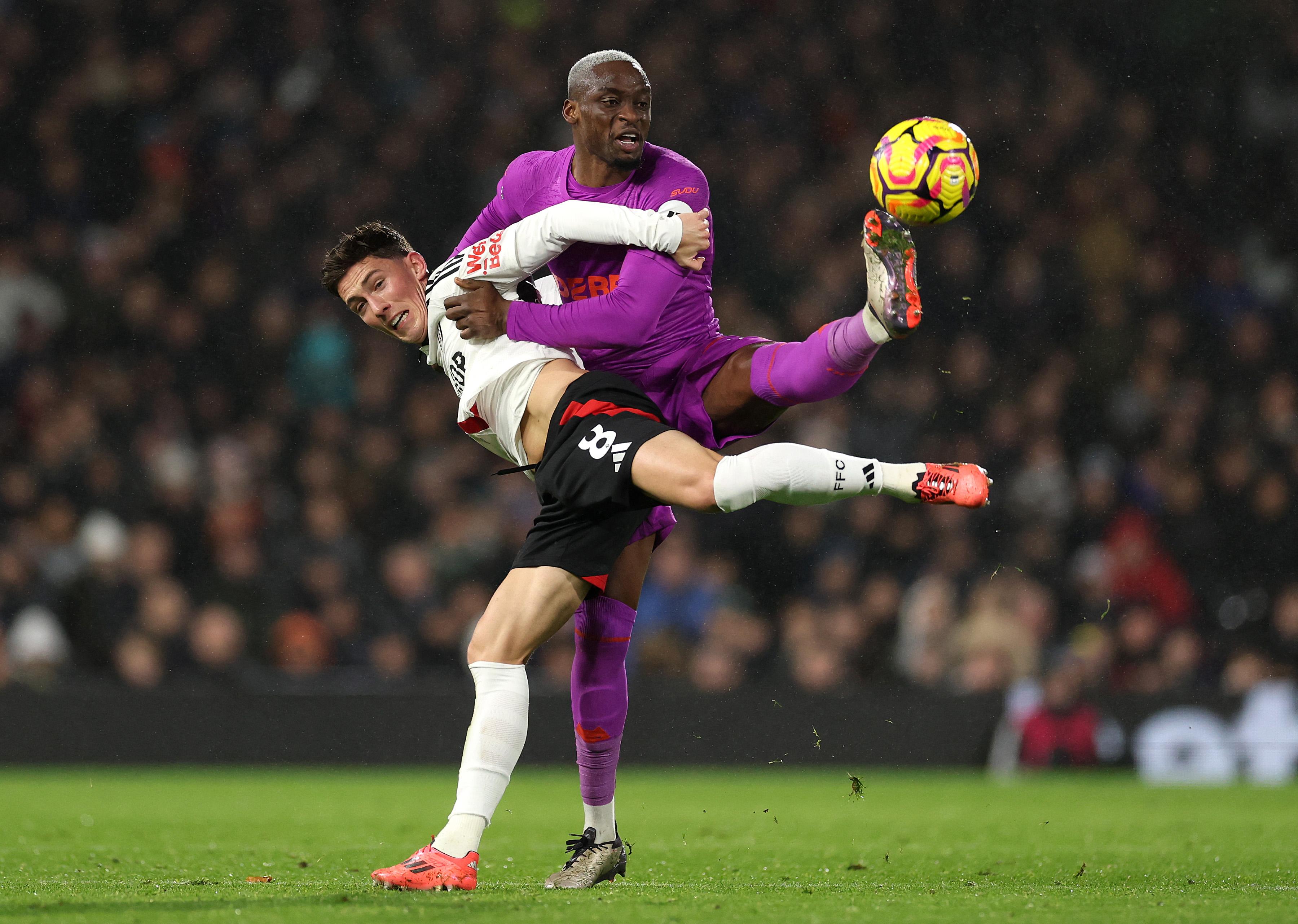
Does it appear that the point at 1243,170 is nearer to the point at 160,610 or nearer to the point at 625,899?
the point at 160,610

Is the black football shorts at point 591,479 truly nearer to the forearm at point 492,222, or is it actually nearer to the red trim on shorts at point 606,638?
the red trim on shorts at point 606,638

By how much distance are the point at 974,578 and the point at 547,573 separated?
6660mm

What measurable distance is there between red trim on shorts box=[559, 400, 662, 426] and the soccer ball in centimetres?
104

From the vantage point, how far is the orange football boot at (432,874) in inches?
166

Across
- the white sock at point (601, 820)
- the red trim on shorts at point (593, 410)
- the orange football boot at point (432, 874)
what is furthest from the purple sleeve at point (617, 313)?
the orange football boot at point (432, 874)

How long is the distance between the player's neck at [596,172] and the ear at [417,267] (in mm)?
595

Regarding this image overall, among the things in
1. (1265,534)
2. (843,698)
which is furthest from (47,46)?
(1265,534)

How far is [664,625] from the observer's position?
10.6 m

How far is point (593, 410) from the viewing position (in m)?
4.58

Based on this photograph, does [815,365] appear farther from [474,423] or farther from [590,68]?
[590,68]

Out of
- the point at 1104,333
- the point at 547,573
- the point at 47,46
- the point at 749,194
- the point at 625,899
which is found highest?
the point at 47,46

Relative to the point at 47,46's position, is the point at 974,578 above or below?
below

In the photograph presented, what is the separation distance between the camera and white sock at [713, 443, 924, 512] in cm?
432

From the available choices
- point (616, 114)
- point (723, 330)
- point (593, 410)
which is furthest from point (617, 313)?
point (723, 330)
